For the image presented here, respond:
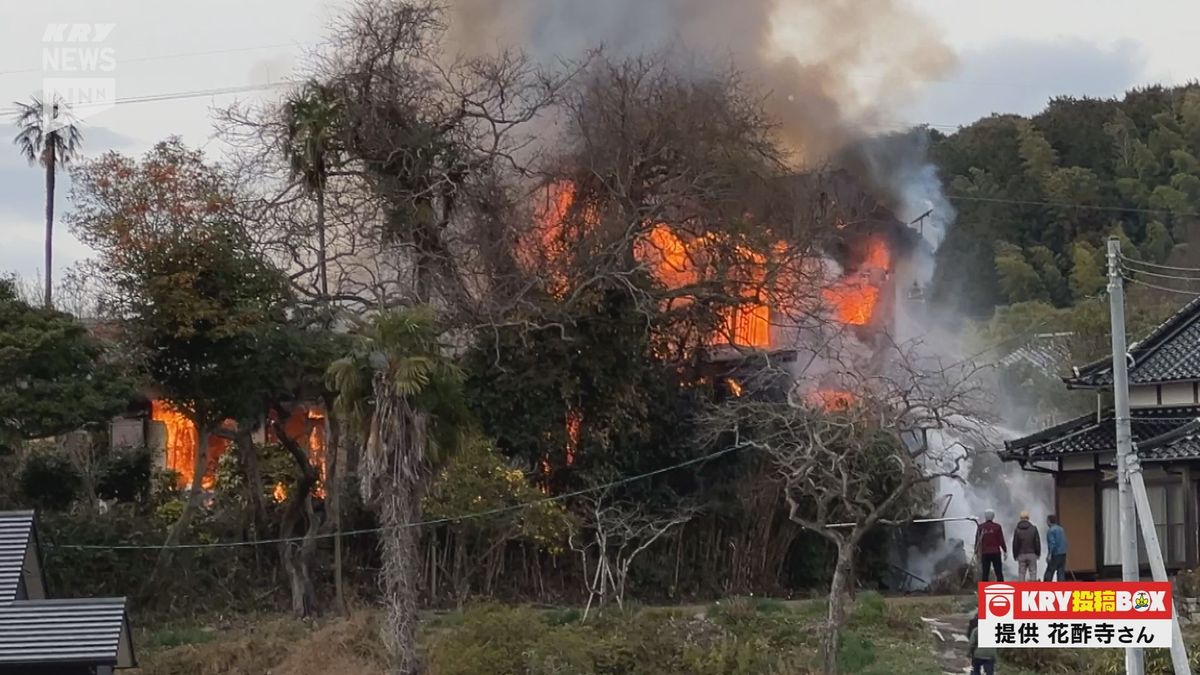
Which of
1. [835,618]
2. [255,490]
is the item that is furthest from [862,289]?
[835,618]

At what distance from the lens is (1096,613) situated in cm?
1789

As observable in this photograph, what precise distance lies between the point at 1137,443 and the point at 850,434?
17.1 ft

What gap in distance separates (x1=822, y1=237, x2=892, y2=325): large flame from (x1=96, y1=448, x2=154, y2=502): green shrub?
650 inches

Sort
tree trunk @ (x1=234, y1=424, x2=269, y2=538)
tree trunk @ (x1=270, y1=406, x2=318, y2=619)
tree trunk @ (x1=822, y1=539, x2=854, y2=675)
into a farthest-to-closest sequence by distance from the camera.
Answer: tree trunk @ (x1=234, y1=424, x2=269, y2=538), tree trunk @ (x1=270, y1=406, x2=318, y2=619), tree trunk @ (x1=822, y1=539, x2=854, y2=675)

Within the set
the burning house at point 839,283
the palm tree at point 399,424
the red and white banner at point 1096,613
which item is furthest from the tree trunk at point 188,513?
the red and white banner at point 1096,613

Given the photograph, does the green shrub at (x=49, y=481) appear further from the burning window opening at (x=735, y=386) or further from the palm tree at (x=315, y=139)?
the burning window opening at (x=735, y=386)

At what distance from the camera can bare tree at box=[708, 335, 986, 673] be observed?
90.4 ft

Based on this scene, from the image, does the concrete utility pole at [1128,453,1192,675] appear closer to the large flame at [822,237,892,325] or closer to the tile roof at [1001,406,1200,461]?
the tile roof at [1001,406,1200,461]

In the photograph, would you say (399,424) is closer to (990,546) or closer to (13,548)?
(13,548)

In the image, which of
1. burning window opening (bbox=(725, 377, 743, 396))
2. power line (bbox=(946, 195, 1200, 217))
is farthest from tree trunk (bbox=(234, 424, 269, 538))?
power line (bbox=(946, 195, 1200, 217))

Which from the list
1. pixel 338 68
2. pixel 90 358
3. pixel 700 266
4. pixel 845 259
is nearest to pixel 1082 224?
pixel 845 259

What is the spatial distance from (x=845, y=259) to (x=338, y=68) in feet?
47.6

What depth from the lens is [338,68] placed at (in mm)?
36781

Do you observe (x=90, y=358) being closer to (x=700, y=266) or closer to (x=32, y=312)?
(x=32, y=312)
